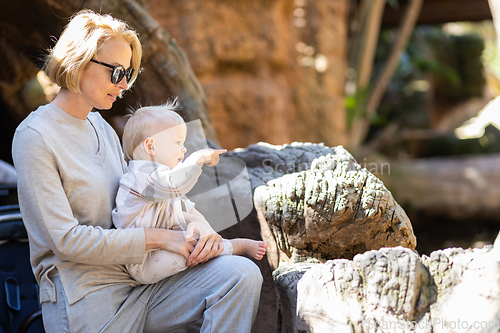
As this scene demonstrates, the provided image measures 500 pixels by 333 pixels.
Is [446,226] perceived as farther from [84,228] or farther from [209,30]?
[84,228]

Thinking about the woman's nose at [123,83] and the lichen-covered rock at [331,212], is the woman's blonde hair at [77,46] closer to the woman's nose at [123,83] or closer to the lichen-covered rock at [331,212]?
the woman's nose at [123,83]

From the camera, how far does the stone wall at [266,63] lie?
4.04m

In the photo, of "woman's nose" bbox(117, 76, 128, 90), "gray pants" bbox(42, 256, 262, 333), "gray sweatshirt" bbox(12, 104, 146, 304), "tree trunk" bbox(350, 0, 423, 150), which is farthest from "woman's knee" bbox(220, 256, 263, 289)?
"tree trunk" bbox(350, 0, 423, 150)

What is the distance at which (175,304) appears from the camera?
1.31 meters

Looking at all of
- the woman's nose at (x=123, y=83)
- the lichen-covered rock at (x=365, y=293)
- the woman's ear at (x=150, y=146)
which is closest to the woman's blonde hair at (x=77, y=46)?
the woman's nose at (x=123, y=83)

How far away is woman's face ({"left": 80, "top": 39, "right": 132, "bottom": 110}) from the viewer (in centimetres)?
134

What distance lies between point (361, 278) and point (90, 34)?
100cm

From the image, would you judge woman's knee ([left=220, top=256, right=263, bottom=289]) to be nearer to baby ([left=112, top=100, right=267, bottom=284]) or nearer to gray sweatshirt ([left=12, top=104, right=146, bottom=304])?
baby ([left=112, top=100, right=267, bottom=284])

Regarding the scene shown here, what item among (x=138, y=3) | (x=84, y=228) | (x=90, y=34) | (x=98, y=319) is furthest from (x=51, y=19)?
(x=98, y=319)

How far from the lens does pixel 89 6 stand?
2.43m

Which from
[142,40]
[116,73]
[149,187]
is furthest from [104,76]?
[142,40]

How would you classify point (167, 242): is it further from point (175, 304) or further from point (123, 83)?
point (123, 83)

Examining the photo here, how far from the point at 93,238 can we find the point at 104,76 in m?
0.46

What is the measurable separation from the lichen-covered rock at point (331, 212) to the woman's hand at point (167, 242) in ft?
1.21
